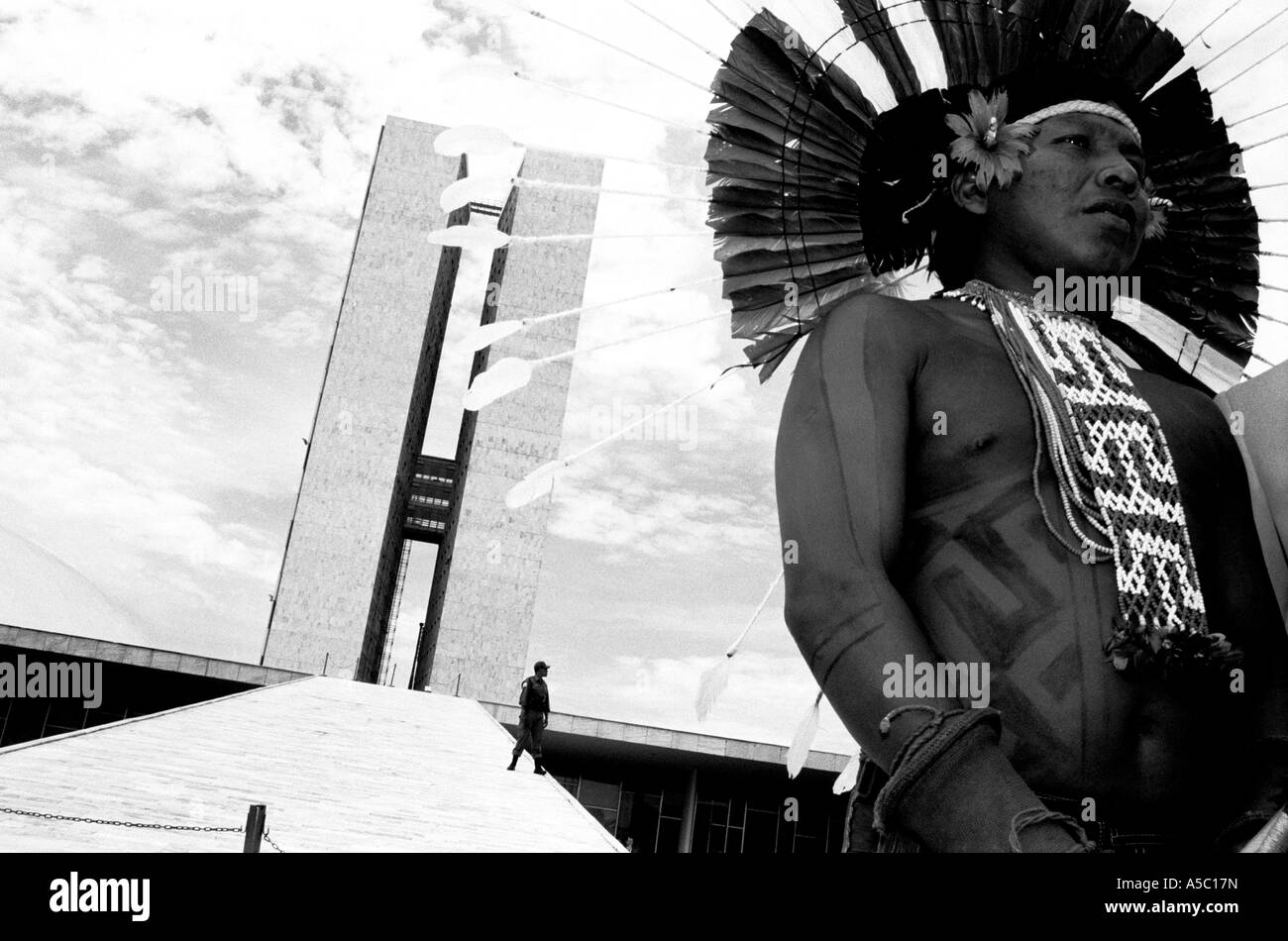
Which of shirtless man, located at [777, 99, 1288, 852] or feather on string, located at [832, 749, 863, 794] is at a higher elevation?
shirtless man, located at [777, 99, 1288, 852]

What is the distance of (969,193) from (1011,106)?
0.62 ft

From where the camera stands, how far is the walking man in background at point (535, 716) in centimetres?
1317

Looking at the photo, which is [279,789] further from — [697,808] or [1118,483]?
[697,808]

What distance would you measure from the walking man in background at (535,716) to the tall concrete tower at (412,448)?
1887 cm

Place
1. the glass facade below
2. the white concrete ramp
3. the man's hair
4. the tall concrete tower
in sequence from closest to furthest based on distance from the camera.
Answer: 1. the man's hair
2. the white concrete ramp
3. the glass facade below
4. the tall concrete tower

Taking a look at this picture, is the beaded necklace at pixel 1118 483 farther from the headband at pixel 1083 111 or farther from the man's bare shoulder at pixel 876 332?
the headband at pixel 1083 111

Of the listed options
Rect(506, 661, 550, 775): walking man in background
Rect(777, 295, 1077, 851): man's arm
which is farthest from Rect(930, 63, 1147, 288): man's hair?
Rect(506, 661, 550, 775): walking man in background

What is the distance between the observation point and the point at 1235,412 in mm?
2012

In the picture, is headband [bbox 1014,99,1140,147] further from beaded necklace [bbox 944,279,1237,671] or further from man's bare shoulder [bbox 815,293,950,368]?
man's bare shoulder [bbox 815,293,950,368]
